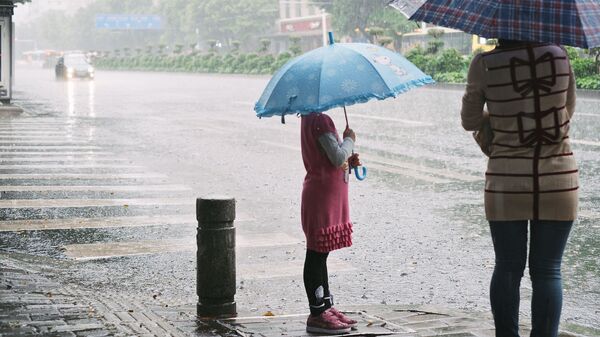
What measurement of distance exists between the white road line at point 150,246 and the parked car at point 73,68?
48709 mm

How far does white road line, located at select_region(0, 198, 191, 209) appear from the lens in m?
10.7

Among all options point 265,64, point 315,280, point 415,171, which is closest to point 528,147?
point 315,280

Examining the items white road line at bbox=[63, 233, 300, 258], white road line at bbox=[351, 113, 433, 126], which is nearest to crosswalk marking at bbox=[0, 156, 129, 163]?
white road line at bbox=[63, 233, 300, 258]

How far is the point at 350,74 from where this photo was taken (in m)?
5.27

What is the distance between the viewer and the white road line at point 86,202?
10711 mm

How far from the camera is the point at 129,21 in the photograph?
107312 millimetres

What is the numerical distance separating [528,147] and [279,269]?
151 inches

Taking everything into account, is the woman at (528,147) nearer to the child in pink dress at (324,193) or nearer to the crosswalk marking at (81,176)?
the child in pink dress at (324,193)

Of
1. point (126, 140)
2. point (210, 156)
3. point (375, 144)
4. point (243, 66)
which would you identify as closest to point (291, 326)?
point (210, 156)

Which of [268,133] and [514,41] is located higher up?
[514,41]

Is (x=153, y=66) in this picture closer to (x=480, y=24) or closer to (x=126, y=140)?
(x=126, y=140)

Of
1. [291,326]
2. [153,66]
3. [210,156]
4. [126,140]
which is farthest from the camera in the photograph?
[153,66]

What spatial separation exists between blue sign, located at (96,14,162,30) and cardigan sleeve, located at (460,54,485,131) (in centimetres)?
10446

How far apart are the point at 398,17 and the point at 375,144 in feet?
154
